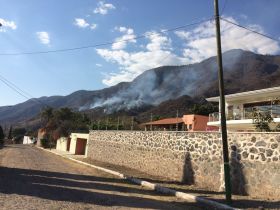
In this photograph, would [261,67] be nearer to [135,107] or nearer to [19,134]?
[135,107]

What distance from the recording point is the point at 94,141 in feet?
127

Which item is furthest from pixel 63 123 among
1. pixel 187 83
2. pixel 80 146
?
pixel 187 83

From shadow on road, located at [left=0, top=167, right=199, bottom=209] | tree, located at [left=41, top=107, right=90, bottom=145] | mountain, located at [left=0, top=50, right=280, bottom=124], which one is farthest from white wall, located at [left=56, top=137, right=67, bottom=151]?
mountain, located at [left=0, top=50, right=280, bottom=124]

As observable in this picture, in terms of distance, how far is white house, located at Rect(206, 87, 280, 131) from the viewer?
99.3ft

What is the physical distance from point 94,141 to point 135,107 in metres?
97.9

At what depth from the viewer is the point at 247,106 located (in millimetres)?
36031

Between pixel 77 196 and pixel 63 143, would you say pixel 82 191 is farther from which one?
pixel 63 143

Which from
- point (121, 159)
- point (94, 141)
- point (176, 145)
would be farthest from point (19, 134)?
point (176, 145)

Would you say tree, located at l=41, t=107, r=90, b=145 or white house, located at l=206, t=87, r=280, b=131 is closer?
white house, located at l=206, t=87, r=280, b=131

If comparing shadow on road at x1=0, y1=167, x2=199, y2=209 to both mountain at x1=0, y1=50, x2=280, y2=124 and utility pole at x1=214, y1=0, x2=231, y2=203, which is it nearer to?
utility pole at x1=214, y1=0, x2=231, y2=203

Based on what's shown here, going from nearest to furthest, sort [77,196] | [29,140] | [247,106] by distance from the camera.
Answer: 1. [77,196]
2. [247,106]
3. [29,140]

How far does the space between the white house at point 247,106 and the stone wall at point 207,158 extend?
1097cm

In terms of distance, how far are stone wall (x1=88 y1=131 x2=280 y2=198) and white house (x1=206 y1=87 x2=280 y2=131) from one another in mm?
→ 10965

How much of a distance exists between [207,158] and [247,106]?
1993 cm
